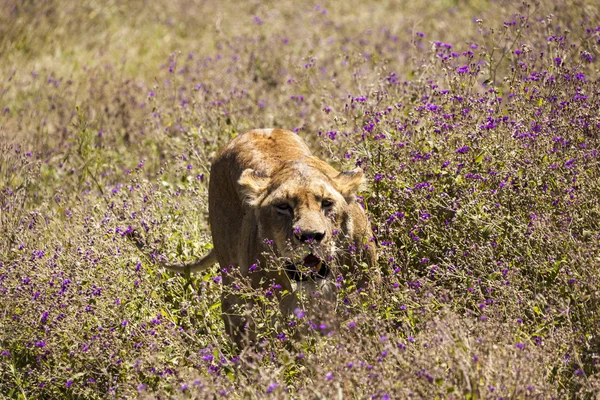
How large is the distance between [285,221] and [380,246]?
0.58 meters

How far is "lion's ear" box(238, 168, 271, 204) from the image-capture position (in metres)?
5.34

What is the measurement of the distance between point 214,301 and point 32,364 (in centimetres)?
124

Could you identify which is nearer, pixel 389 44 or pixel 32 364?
pixel 32 364

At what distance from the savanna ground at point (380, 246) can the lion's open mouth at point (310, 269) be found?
0.66 feet

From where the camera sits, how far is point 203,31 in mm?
13188

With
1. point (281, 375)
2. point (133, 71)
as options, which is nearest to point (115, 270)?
point (281, 375)

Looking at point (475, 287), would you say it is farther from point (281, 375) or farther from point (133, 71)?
point (133, 71)

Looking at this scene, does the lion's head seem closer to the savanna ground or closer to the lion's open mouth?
the lion's open mouth

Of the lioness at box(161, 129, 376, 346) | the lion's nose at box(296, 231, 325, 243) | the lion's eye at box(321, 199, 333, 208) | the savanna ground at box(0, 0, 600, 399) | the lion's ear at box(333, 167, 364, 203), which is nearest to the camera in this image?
the savanna ground at box(0, 0, 600, 399)

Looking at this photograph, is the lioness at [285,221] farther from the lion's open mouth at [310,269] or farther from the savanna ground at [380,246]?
the savanna ground at [380,246]

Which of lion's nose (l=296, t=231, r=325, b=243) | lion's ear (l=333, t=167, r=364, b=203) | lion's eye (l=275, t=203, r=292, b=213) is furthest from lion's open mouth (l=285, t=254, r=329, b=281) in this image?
lion's ear (l=333, t=167, r=364, b=203)

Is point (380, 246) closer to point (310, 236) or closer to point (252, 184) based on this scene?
point (310, 236)

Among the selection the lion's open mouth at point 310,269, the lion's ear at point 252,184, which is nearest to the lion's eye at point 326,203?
the lion's open mouth at point 310,269

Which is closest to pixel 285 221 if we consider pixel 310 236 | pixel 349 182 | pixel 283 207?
pixel 283 207
